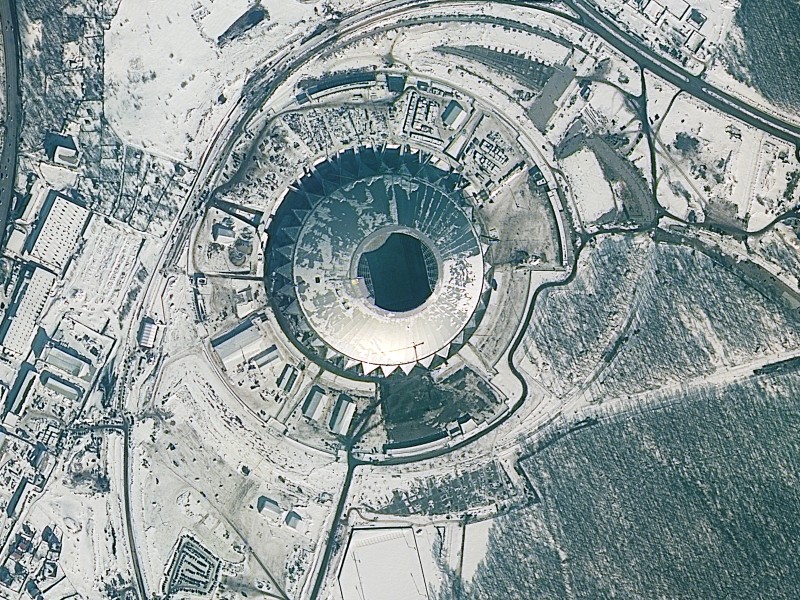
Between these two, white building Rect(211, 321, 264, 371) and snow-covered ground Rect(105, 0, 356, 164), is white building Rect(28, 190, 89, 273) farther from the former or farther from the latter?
white building Rect(211, 321, 264, 371)

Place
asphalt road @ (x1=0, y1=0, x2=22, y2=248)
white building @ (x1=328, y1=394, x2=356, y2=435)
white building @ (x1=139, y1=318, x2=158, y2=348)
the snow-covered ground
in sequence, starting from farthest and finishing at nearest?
the snow-covered ground < asphalt road @ (x1=0, y1=0, x2=22, y2=248) < white building @ (x1=328, y1=394, x2=356, y2=435) < white building @ (x1=139, y1=318, x2=158, y2=348)

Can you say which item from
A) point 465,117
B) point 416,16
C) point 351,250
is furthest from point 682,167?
point 351,250

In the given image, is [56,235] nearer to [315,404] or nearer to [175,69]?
[175,69]

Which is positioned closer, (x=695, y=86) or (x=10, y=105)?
(x=10, y=105)

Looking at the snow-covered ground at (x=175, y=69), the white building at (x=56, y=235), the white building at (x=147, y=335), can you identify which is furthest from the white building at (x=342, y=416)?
the white building at (x=56, y=235)

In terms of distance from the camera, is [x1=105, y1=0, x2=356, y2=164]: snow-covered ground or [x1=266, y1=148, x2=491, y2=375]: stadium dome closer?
[x1=266, y1=148, x2=491, y2=375]: stadium dome

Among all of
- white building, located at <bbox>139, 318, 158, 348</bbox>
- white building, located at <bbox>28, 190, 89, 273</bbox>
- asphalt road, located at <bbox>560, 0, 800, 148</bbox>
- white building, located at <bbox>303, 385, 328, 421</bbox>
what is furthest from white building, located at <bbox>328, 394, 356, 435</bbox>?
asphalt road, located at <bbox>560, 0, 800, 148</bbox>

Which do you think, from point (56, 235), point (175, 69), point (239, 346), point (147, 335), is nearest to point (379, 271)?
point (239, 346)
